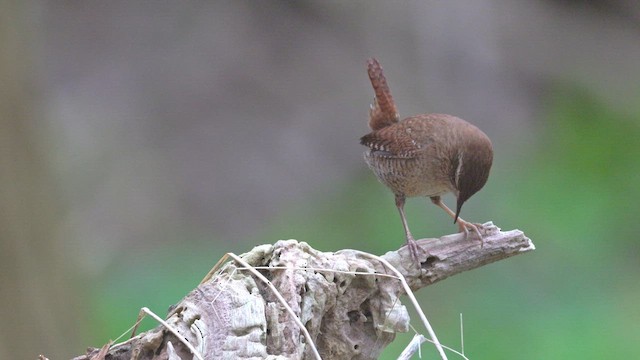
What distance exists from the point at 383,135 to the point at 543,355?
1951 millimetres

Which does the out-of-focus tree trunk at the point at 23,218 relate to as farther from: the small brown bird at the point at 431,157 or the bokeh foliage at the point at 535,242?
the small brown bird at the point at 431,157

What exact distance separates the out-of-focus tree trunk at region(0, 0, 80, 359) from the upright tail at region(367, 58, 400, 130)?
1.27m

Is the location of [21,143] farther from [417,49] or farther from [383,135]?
[417,49]

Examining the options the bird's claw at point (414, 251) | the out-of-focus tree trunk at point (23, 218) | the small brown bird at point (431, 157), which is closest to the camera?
the bird's claw at point (414, 251)

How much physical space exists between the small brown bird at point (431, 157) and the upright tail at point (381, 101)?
0.02m

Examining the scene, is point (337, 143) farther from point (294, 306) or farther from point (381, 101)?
point (294, 306)

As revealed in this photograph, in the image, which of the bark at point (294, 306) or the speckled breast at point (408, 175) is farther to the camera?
the speckled breast at point (408, 175)

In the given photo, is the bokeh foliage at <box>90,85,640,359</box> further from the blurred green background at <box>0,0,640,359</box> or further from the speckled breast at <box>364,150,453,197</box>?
the speckled breast at <box>364,150,453,197</box>

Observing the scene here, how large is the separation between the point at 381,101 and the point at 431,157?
488 mm

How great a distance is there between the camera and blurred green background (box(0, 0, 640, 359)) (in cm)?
459

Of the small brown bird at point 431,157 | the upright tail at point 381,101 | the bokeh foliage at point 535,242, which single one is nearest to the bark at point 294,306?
the small brown bird at point 431,157

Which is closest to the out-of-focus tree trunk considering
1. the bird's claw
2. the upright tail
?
the upright tail

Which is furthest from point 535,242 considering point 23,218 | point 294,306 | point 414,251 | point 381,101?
point 294,306

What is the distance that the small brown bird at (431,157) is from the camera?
2281mm
